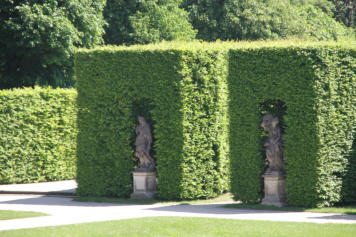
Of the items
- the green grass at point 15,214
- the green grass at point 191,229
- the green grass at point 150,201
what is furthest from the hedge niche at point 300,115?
the green grass at point 15,214

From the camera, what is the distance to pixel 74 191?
71.4 feet

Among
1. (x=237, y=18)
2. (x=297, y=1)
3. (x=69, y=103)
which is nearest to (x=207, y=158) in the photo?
(x=69, y=103)

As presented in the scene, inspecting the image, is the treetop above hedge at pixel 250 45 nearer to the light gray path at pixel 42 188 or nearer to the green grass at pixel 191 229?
the light gray path at pixel 42 188

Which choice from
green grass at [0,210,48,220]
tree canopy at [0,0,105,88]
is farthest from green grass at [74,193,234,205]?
tree canopy at [0,0,105,88]

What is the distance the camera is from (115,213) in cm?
1659

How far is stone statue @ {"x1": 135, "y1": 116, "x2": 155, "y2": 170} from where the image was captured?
1928cm

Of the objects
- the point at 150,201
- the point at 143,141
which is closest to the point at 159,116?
the point at 143,141

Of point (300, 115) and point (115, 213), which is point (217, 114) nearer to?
point (300, 115)

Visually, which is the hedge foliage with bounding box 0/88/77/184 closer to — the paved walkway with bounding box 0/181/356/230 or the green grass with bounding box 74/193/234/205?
the paved walkway with bounding box 0/181/356/230

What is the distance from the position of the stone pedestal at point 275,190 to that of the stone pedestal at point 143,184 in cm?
396

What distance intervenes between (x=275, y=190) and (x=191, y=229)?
4.91m

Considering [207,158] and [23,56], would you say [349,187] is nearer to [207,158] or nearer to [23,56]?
[207,158]

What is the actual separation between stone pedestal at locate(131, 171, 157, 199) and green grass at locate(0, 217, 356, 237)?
4.92 meters

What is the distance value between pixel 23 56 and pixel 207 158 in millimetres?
15565
